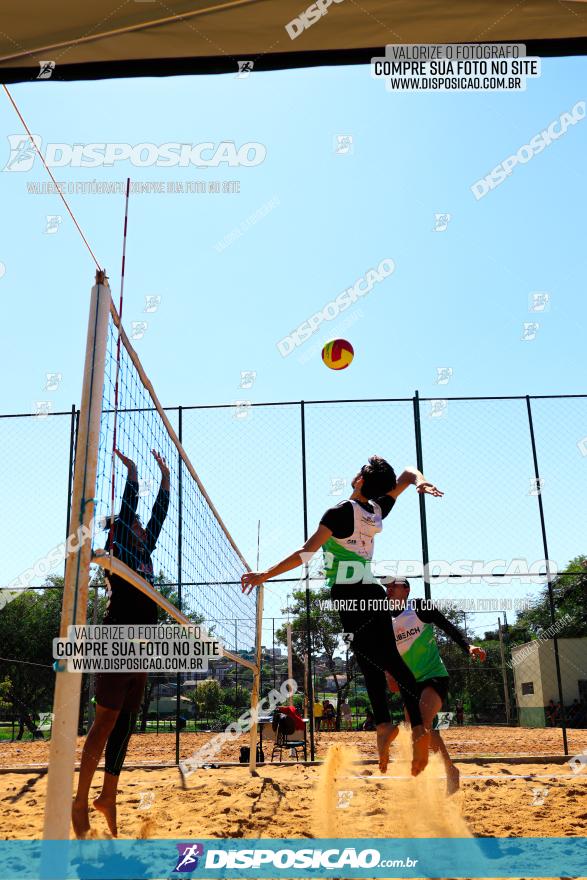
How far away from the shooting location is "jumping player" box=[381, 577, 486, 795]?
4.98 meters

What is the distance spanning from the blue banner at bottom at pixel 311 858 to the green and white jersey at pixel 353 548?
54.5 inches

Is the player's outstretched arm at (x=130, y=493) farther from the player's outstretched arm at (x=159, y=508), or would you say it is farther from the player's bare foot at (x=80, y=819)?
the player's bare foot at (x=80, y=819)

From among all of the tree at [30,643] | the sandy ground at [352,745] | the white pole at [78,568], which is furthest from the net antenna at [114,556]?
the tree at [30,643]

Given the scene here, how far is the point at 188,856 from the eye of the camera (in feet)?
11.2

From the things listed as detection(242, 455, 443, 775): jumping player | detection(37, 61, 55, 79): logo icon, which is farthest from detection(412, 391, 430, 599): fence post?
detection(37, 61, 55, 79): logo icon

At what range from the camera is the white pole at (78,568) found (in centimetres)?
192

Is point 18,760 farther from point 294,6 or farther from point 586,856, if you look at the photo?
point 294,6

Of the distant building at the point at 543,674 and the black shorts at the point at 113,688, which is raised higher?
the black shorts at the point at 113,688

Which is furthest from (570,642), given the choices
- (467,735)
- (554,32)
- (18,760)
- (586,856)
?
(554,32)

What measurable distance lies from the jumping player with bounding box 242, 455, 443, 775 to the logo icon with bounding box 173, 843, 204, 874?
1108 millimetres

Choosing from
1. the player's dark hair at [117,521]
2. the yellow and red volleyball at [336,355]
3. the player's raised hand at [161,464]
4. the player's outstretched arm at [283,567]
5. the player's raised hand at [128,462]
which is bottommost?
the player's outstretched arm at [283,567]

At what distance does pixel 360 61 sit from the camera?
250 centimetres

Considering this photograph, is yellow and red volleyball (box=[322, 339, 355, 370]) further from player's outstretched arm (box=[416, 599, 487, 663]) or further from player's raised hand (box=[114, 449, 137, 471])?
player's raised hand (box=[114, 449, 137, 471])

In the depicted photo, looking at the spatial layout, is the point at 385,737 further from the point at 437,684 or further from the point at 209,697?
the point at 209,697
